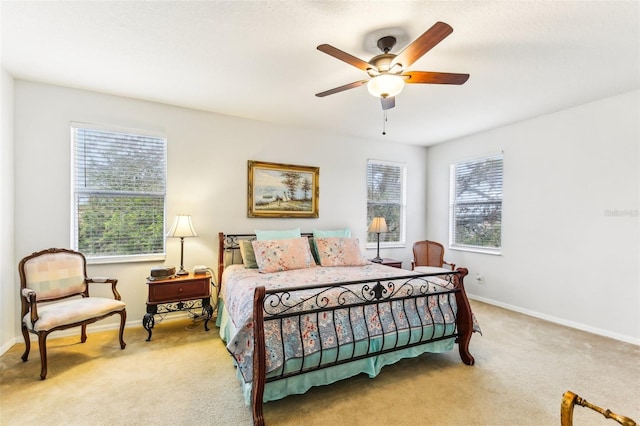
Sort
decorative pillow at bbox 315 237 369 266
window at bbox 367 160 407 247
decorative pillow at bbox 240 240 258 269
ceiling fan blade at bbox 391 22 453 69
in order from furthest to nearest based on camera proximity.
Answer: window at bbox 367 160 407 247 → decorative pillow at bbox 315 237 369 266 → decorative pillow at bbox 240 240 258 269 → ceiling fan blade at bbox 391 22 453 69

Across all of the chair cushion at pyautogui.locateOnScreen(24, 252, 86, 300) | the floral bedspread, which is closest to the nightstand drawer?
the floral bedspread

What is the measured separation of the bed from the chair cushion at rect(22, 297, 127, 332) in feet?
3.58

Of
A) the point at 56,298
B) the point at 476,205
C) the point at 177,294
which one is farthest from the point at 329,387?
the point at 476,205

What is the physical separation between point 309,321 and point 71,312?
2.12 metres

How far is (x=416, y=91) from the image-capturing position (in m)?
3.21

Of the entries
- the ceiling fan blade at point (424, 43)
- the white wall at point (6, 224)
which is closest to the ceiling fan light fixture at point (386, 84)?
the ceiling fan blade at point (424, 43)

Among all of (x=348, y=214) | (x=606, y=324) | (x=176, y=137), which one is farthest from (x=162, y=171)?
(x=606, y=324)

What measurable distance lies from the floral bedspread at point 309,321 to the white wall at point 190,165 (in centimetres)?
124

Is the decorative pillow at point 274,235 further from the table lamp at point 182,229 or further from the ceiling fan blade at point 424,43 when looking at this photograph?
the ceiling fan blade at point 424,43

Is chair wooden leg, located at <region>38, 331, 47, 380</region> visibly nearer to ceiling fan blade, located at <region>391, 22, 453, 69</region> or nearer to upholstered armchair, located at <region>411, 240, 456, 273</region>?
ceiling fan blade, located at <region>391, 22, 453, 69</region>

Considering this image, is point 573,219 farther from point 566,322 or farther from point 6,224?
point 6,224

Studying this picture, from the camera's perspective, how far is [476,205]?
4.77 metres

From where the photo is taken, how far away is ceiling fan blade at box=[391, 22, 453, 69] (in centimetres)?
167

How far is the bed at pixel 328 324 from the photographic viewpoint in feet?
6.54
